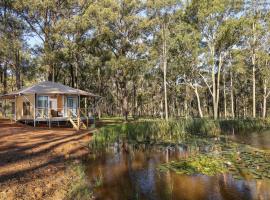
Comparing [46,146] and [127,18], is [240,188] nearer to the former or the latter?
[46,146]

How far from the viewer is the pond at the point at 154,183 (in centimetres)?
743

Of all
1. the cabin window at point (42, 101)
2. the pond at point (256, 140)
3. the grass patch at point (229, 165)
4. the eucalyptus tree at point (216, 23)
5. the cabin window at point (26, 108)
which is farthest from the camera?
the eucalyptus tree at point (216, 23)

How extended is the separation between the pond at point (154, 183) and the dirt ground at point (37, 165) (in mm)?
937

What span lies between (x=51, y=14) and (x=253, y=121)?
25.9m

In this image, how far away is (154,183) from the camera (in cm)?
847

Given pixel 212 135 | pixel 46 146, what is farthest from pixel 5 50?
pixel 212 135

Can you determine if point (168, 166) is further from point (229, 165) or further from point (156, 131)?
point (156, 131)

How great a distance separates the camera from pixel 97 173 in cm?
Answer: 948

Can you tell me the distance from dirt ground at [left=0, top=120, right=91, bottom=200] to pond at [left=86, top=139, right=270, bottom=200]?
937 mm

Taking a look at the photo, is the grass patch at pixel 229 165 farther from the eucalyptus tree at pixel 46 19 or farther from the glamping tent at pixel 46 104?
the eucalyptus tree at pixel 46 19

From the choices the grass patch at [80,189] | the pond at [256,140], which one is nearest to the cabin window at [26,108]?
the pond at [256,140]

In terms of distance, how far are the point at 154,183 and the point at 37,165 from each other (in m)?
4.22

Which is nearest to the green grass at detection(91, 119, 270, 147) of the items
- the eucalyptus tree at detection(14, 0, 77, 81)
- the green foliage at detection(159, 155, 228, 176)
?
the green foliage at detection(159, 155, 228, 176)

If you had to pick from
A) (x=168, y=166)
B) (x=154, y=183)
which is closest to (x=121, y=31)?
(x=168, y=166)
